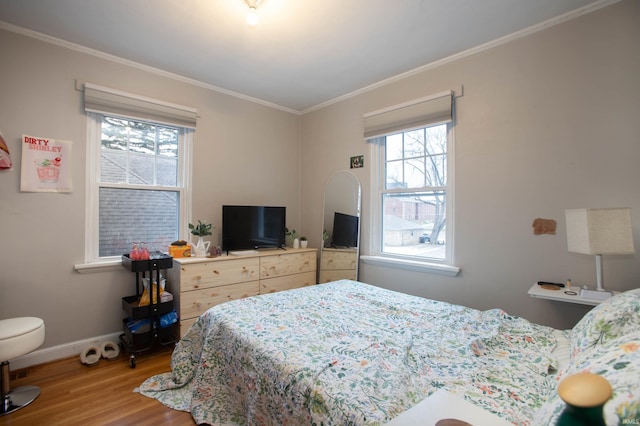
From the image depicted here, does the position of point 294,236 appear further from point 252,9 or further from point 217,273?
point 252,9

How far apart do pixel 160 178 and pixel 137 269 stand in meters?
1.01

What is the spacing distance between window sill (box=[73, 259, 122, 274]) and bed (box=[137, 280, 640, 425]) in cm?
120

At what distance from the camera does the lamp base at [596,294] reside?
173 centimetres

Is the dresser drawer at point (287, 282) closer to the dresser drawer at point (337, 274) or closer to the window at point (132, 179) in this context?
the dresser drawer at point (337, 274)

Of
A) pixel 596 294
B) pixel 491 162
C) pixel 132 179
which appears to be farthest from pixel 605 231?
pixel 132 179

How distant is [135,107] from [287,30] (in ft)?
5.32

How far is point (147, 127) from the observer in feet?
9.90

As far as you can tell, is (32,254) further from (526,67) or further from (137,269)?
(526,67)

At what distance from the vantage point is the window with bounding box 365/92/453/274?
2.78 meters

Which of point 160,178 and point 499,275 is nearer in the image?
point 499,275

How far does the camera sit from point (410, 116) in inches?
115

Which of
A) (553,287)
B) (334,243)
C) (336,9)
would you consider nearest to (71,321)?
(334,243)

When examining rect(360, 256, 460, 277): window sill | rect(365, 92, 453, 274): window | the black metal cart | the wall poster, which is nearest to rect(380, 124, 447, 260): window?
rect(365, 92, 453, 274): window

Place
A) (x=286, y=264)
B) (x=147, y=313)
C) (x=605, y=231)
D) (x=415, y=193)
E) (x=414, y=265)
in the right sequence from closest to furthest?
(x=605, y=231) → (x=147, y=313) → (x=414, y=265) → (x=415, y=193) → (x=286, y=264)
